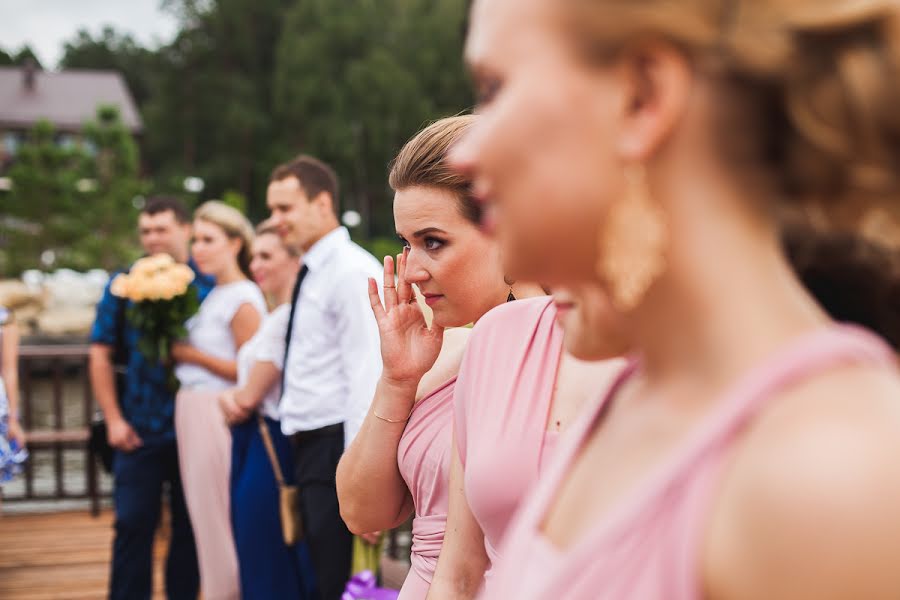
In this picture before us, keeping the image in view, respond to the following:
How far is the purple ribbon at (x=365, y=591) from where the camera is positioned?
2.88 m

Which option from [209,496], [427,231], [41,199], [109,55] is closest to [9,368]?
[209,496]

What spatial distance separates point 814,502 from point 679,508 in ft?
0.34

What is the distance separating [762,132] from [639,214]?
0.10m

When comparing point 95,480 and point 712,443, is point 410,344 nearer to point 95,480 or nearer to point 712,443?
point 712,443

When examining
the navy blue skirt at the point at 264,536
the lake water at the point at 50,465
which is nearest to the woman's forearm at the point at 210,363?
the navy blue skirt at the point at 264,536

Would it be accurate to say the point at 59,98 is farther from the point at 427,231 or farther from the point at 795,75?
the point at 795,75

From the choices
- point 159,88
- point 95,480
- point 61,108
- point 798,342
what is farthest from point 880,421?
point 61,108

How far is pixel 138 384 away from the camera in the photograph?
5293mm

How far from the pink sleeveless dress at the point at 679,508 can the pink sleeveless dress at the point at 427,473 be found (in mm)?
1333

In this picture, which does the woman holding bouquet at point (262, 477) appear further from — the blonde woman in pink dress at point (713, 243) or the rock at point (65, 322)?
the rock at point (65, 322)

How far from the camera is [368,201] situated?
3628cm

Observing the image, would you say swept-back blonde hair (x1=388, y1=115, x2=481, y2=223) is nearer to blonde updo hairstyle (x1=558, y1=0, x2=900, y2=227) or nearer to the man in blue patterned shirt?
blonde updo hairstyle (x1=558, y1=0, x2=900, y2=227)

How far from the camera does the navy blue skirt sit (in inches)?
174

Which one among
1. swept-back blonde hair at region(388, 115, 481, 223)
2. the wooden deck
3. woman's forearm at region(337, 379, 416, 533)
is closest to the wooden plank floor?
the wooden deck
